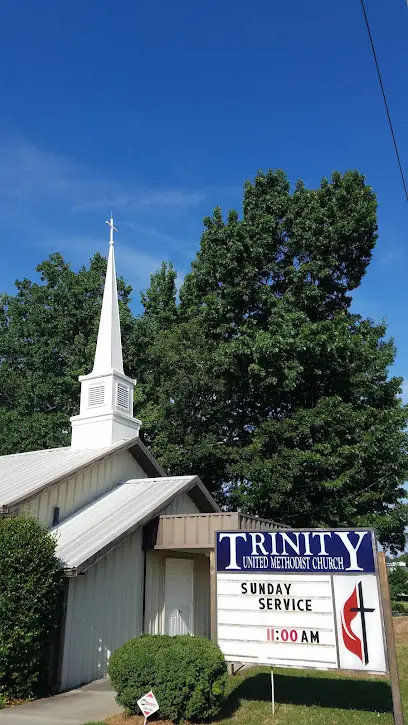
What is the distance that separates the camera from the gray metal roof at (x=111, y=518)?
38.4 feet

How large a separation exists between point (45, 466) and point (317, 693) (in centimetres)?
1007

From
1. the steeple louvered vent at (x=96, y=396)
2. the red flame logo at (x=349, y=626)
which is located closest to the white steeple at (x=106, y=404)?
the steeple louvered vent at (x=96, y=396)

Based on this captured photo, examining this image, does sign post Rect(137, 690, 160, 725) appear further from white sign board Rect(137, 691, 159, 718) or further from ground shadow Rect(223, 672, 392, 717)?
ground shadow Rect(223, 672, 392, 717)

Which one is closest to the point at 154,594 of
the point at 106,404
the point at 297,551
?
the point at 106,404

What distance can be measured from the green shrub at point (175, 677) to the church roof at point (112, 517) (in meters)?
2.58

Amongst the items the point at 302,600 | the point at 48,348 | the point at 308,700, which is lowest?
the point at 308,700

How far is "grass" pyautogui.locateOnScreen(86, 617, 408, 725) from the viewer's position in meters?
8.34

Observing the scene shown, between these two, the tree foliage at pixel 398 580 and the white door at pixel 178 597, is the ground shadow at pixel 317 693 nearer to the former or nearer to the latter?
the white door at pixel 178 597

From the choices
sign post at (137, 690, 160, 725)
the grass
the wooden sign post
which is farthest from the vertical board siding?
the wooden sign post

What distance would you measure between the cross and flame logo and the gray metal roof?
5147 mm

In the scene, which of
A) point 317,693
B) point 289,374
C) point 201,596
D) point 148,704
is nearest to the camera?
point 148,704

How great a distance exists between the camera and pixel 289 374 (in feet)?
78.5

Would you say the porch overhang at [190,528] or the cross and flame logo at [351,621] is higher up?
the porch overhang at [190,528]

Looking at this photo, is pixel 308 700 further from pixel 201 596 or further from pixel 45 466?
pixel 45 466
